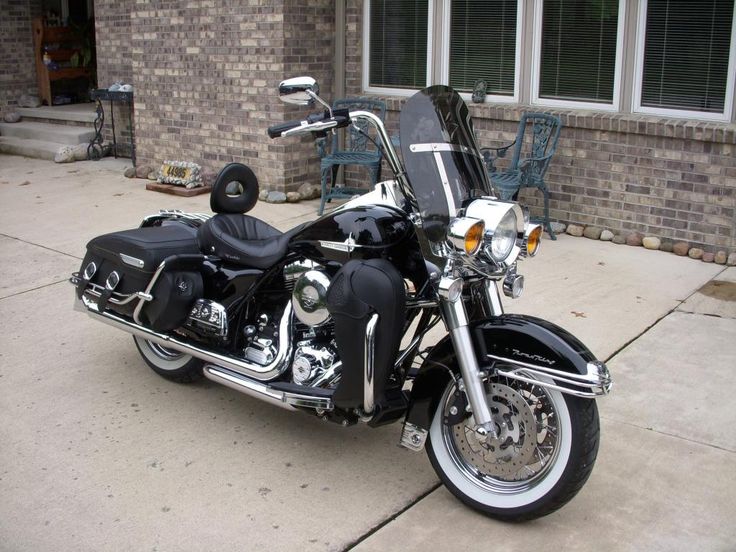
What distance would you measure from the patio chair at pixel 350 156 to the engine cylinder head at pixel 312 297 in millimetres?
3793

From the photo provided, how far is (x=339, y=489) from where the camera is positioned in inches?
142

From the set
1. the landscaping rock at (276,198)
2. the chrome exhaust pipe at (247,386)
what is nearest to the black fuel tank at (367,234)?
the chrome exhaust pipe at (247,386)

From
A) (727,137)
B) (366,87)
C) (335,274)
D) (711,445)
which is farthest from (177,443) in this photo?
(366,87)

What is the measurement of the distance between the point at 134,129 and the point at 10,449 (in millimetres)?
6528

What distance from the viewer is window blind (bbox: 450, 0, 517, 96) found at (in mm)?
7523

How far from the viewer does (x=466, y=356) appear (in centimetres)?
318

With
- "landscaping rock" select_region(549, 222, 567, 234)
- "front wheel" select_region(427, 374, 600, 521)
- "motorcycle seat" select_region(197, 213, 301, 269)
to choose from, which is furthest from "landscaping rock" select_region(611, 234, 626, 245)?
"front wheel" select_region(427, 374, 600, 521)

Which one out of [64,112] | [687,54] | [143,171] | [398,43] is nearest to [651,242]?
[687,54]

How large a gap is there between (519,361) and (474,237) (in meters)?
0.48

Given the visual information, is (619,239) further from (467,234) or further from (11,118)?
(11,118)

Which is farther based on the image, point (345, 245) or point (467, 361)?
point (345, 245)

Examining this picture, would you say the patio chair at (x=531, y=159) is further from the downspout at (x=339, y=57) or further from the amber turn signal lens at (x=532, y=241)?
the amber turn signal lens at (x=532, y=241)

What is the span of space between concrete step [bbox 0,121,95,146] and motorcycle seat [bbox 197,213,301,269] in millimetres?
7001

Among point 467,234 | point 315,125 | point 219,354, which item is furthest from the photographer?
point 219,354
